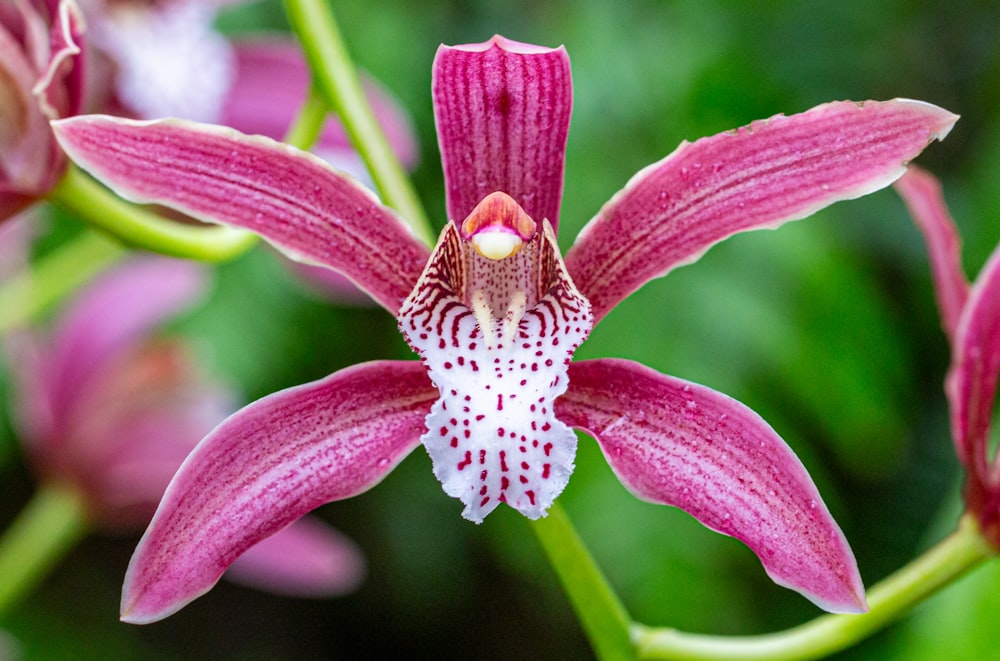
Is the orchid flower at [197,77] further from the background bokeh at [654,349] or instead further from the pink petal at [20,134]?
the background bokeh at [654,349]

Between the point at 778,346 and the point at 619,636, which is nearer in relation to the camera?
the point at 619,636

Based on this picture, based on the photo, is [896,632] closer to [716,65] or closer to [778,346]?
[778,346]

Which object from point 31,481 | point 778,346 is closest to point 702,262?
point 778,346

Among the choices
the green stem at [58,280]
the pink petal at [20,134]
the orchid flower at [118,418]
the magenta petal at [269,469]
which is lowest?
the orchid flower at [118,418]

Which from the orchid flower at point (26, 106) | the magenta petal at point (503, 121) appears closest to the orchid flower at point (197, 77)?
the orchid flower at point (26, 106)

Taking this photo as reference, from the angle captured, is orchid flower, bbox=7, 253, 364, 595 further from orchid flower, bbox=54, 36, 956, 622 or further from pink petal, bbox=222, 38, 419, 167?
orchid flower, bbox=54, 36, 956, 622
